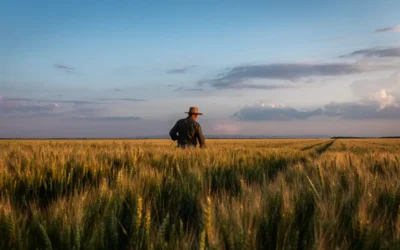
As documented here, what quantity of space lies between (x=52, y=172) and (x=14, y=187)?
0.43 m

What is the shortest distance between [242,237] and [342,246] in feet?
1.42

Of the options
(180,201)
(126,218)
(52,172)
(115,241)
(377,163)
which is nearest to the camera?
(115,241)

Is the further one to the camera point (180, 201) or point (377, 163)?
point (377, 163)

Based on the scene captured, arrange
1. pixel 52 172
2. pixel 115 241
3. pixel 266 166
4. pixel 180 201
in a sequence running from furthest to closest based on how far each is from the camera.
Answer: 1. pixel 266 166
2. pixel 52 172
3. pixel 180 201
4. pixel 115 241

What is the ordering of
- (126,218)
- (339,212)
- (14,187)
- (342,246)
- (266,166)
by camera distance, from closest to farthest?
(342,246)
(339,212)
(126,218)
(14,187)
(266,166)

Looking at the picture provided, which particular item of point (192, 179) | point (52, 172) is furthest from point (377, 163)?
point (52, 172)

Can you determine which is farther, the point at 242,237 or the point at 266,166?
the point at 266,166

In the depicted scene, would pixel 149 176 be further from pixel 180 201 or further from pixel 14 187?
pixel 14 187

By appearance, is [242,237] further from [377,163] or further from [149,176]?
[377,163]

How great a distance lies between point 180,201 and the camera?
95.6 inches

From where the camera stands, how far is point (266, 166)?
533 centimetres

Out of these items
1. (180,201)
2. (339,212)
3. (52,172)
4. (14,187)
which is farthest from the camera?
(52,172)

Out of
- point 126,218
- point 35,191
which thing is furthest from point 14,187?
point 126,218

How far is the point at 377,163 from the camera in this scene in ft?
14.6
